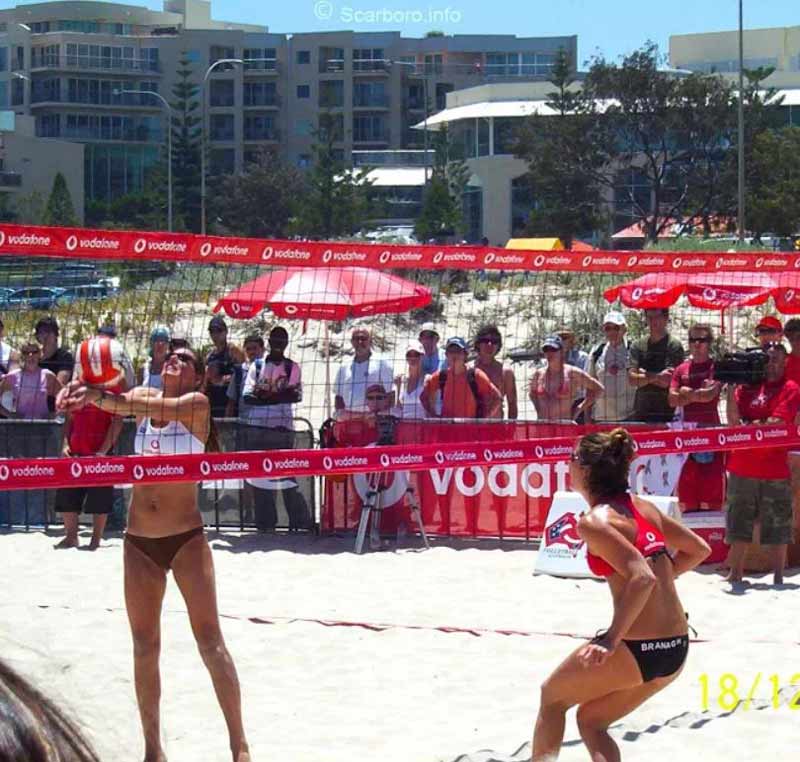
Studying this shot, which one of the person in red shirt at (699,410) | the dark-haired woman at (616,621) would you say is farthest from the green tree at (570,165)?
the dark-haired woman at (616,621)

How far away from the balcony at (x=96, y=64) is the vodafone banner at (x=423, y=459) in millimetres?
81294

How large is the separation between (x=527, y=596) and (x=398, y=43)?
86.5m

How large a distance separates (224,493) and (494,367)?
2.08 meters

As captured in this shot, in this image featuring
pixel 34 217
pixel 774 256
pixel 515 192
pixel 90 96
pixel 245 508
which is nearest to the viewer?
pixel 774 256

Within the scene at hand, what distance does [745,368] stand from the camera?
8.41 m

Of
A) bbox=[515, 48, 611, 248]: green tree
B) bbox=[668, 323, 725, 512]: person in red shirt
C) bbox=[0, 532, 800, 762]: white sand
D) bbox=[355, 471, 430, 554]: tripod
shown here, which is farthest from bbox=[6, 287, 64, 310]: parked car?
bbox=[515, 48, 611, 248]: green tree

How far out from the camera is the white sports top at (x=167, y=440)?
554 centimetres

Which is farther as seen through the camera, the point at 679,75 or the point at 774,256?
the point at 679,75

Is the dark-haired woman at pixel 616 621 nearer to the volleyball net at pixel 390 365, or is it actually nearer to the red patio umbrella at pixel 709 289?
the volleyball net at pixel 390 365

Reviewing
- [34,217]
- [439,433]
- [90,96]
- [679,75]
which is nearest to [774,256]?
[439,433]

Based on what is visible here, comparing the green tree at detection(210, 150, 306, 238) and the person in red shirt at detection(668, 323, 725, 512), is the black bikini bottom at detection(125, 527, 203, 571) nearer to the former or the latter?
the person in red shirt at detection(668, 323, 725, 512)

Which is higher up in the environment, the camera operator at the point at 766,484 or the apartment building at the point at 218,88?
the apartment building at the point at 218,88

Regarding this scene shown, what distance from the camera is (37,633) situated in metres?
7.07

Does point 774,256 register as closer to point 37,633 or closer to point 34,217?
point 37,633
